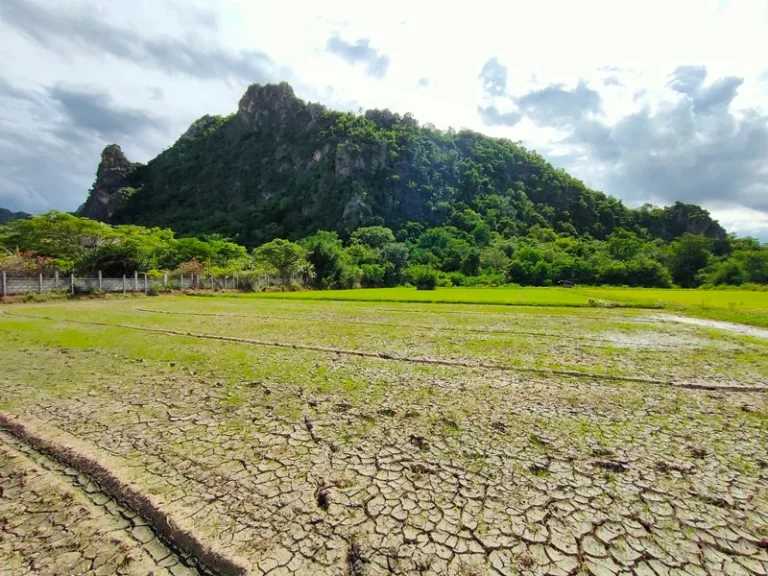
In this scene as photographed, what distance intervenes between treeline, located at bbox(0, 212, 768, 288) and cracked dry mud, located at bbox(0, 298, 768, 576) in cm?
3434

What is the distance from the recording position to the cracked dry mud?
262cm

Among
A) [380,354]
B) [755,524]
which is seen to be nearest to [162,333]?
[380,354]

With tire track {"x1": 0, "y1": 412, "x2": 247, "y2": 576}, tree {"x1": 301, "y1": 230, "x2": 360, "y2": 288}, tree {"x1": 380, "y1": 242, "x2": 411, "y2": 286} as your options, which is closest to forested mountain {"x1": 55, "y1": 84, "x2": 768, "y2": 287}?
tree {"x1": 380, "y1": 242, "x2": 411, "y2": 286}

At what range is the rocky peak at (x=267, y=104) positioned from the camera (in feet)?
384

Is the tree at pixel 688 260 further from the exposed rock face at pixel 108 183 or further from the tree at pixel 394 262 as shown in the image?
the exposed rock face at pixel 108 183

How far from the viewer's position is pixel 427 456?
12.6 ft

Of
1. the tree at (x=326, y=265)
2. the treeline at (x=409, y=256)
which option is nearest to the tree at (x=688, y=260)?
the treeline at (x=409, y=256)

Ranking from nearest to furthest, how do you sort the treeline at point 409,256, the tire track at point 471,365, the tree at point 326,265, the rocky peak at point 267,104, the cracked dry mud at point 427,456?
the cracked dry mud at point 427,456 < the tire track at point 471,365 < the treeline at point 409,256 < the tree at point 326,265 < the rocky peak at point 267,104

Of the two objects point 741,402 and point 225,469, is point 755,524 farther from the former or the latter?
point 225,469

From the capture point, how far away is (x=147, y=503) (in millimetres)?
3043

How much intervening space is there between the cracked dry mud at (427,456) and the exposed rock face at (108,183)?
437 feet

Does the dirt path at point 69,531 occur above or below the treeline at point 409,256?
below

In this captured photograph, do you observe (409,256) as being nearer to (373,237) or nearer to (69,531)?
(373,237)

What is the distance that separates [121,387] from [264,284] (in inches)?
1573
